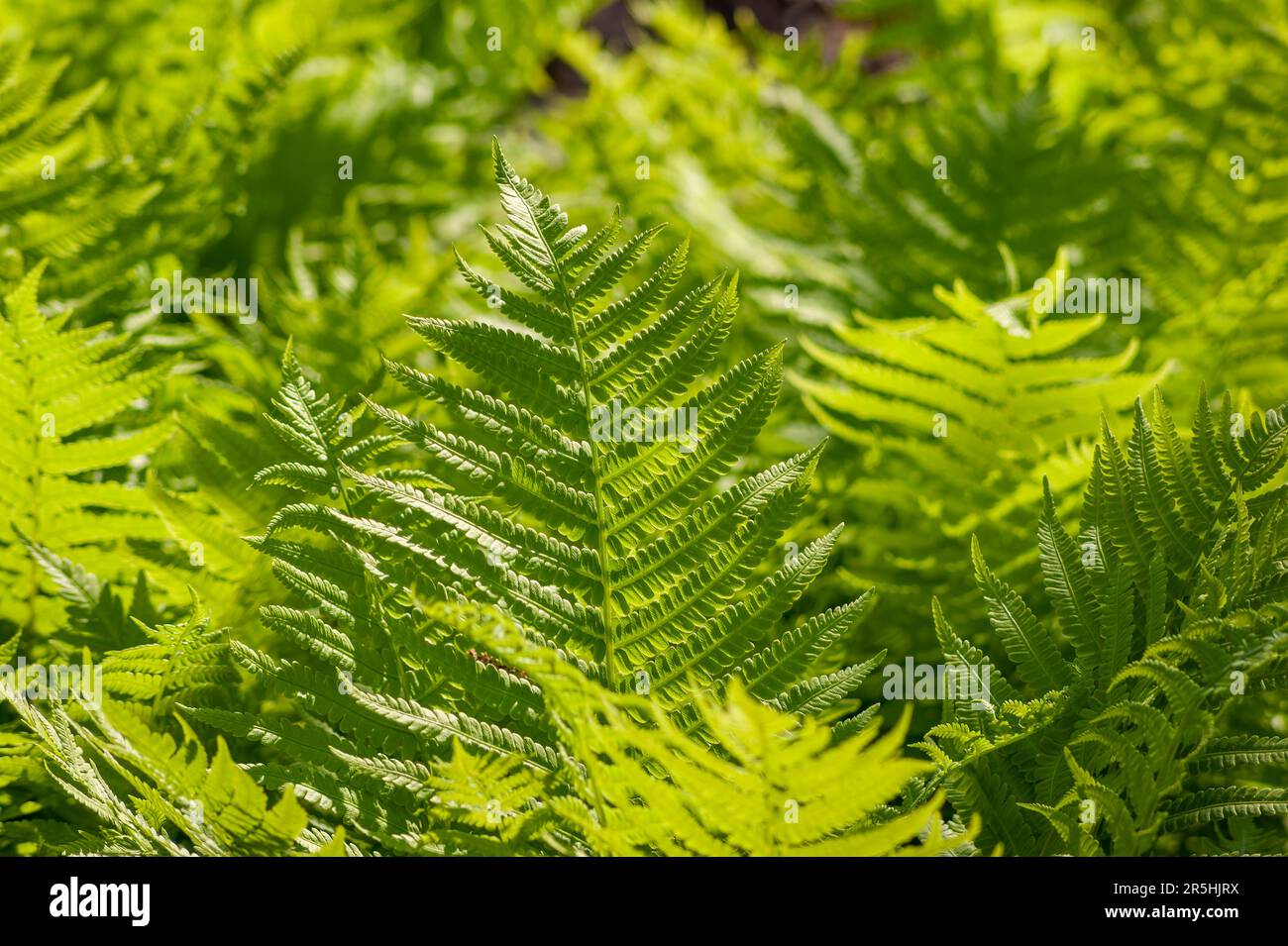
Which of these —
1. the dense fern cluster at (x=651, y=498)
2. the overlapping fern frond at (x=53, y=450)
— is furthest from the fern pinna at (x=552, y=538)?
the overlapping fern frond at (x=53, y=450)

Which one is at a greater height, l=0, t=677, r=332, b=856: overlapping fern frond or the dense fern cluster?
the dense fern cluster

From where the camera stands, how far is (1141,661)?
54 cm

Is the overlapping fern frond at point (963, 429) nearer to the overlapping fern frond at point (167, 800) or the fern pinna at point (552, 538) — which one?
the fern pinna at point (552, 538)

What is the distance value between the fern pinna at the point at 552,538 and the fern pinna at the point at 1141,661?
96 mm

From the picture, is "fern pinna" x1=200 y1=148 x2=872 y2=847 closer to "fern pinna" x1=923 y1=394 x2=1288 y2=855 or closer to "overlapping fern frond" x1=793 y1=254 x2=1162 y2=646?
"fern pinna" x1=923 y1=394 x2=1288 y2=855

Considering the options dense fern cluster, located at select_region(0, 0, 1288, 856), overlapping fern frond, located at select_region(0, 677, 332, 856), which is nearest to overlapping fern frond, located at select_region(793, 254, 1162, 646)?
dense fern cluster, located at select_region(0, 0, 1288, 856)

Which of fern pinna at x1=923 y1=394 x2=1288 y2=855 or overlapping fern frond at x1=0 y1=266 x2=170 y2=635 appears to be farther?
overlapping fern frond at x1=0 y1=266 x2=170 y2=635

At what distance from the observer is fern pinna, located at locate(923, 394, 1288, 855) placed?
1.79ft

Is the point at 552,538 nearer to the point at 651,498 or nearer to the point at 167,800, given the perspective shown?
the point at 651,498

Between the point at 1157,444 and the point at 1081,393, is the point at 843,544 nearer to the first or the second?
the point at 1081,393

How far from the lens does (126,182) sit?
0.96m
